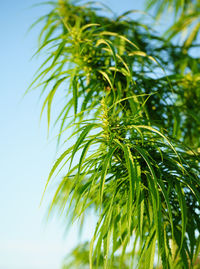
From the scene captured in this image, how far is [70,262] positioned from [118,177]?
1.01 m

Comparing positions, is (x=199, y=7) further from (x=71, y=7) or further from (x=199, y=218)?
(x=199, y=218)

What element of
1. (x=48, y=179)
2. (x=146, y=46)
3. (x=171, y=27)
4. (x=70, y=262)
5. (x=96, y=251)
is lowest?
(x=70, y=262)

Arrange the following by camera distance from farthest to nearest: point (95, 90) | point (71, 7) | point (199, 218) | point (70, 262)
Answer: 1. point (70, 262)
2. point (71, 7)
3. point (95, 90)
4. point (199, 218)

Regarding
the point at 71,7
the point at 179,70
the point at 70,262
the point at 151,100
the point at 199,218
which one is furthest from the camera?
the point at 70,262

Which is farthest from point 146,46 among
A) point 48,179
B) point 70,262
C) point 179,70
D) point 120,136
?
point 70,262

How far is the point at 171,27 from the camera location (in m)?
1.28

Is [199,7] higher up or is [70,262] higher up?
[199,7]

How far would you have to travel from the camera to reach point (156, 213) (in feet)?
1.51

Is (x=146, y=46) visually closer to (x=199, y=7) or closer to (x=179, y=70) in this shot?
(x=179, y=70)

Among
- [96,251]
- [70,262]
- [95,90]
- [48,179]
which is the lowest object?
[70,262]

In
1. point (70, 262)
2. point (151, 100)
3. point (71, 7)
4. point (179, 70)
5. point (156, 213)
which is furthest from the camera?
point (70, 262)

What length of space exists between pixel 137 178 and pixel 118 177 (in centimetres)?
6

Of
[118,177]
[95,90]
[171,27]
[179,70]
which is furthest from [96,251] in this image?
[171,27]

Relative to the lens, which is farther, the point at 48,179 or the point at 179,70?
the point at 179,70
